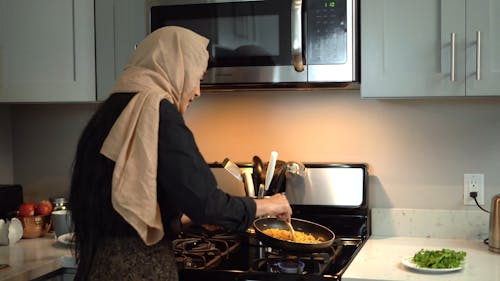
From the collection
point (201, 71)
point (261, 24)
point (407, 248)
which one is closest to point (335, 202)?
point (407, 248)

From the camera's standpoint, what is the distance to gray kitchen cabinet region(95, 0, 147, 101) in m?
2.32

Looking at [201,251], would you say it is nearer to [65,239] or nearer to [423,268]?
[65,239]

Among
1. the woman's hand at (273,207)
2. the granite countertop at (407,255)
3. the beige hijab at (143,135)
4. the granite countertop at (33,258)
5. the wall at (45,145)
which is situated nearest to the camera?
the beige hijab at (143,135)

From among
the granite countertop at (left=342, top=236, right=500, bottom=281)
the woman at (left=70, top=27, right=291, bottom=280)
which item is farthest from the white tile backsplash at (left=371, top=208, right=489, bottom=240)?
the woman at (left=70, top=27, right=291, bottom=280)

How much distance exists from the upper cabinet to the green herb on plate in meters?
0.51

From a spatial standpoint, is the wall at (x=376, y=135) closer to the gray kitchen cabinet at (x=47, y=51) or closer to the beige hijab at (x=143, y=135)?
the gray kitchen cabinet at (x=47, y=51)

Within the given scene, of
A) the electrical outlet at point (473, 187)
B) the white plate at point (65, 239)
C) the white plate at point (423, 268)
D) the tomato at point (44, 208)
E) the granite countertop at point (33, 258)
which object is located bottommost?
the granite countertop at point (33, 258)

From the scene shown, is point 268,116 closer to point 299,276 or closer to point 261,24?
point 261,24

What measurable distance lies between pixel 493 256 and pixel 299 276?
71 centimetres

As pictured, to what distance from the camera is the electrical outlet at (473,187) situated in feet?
7.75

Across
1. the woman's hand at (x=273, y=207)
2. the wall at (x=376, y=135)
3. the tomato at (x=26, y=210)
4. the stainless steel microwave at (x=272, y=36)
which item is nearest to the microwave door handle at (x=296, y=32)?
the stainless steel microwave at (x=272, y=36)

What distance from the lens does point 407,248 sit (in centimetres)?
224

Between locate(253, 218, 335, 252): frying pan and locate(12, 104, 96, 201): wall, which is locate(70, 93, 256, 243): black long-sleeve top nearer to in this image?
locate(253, 218, 335, 252): frying pan

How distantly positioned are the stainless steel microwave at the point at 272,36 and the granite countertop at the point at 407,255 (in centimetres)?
60
